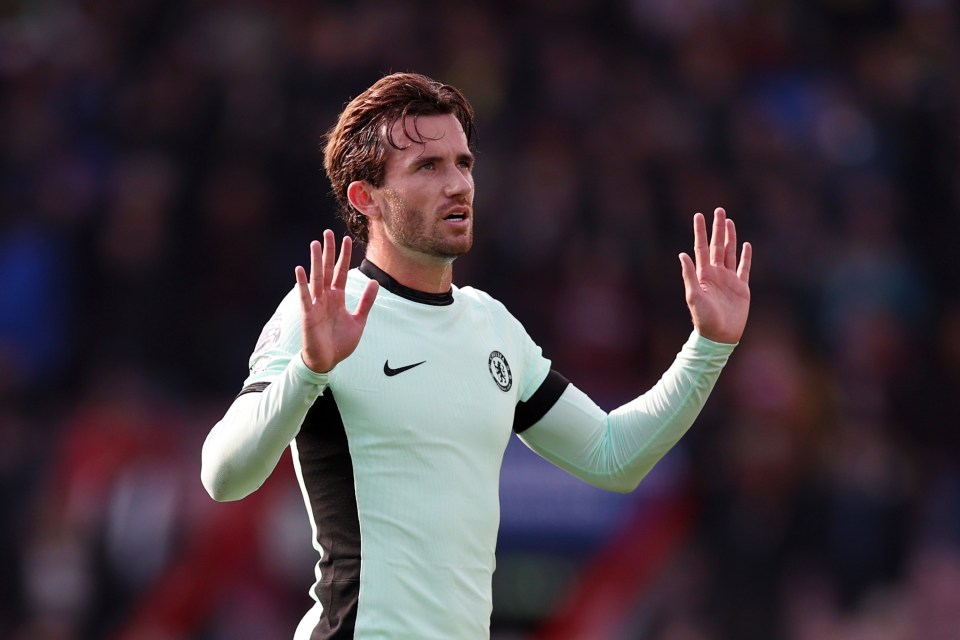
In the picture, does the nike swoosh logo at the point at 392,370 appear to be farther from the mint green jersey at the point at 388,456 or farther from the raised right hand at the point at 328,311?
the raised right hand at the point at 328,311

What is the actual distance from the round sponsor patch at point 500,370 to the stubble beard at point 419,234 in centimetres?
31

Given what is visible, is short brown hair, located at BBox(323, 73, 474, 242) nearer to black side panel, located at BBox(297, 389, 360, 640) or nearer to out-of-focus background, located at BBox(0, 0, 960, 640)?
black side panel, located at BBox(297, 389, 360, 640)

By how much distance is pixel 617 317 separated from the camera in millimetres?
10156

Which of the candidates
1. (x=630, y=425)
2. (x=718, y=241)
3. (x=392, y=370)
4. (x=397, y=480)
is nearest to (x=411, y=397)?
(x=392, y=370)

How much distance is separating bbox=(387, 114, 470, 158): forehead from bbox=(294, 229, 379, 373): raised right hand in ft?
1.97

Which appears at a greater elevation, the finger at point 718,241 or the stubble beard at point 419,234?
the finger at point 718,241

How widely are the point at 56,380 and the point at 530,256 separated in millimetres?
3259

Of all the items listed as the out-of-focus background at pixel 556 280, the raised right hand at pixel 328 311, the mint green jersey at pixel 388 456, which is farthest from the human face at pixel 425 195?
the out-of-focus background at pixel 556 280

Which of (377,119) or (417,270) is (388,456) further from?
(377,119)

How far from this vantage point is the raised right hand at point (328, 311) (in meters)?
3.72

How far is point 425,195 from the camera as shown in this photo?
4.33 metres

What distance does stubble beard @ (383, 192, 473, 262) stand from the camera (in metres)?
4.32

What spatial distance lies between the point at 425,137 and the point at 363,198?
0.87ft

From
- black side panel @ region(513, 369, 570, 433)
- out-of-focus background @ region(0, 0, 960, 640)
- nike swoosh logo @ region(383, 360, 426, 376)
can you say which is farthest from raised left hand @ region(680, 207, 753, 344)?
out-of-focus background @ region(0, 0, 960, 640)
